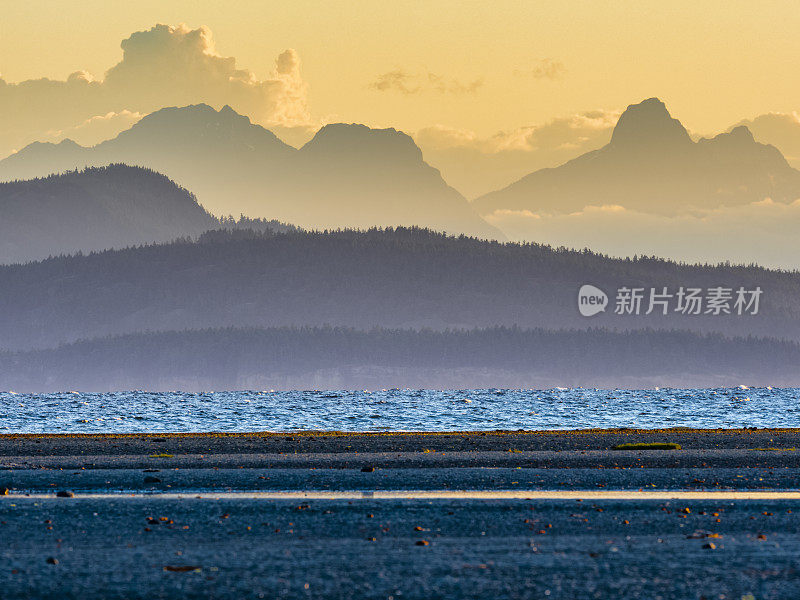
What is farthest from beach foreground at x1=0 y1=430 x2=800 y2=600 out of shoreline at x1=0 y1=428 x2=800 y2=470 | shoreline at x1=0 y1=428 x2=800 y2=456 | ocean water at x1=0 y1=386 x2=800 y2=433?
ocean water at x1=0 y1=386 x2=800 y2=433

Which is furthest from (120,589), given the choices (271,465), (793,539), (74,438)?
(74,438)

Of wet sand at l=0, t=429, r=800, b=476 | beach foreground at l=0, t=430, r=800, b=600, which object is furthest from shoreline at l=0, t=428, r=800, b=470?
beach foreground at l=0, t=430, r=800, b=600

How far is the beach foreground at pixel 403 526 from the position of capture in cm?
1330

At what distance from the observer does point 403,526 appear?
17.4 metres

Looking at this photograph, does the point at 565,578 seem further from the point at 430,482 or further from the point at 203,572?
the point at 430,482

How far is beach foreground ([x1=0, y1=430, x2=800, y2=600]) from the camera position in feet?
43.6

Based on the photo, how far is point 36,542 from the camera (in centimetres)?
1596

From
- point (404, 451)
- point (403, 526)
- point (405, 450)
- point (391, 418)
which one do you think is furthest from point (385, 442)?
point (391, 418)

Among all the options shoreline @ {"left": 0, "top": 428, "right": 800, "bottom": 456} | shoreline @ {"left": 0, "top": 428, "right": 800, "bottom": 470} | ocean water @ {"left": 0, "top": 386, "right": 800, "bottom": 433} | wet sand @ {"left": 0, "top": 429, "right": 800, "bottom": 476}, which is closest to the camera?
shoreline @ {"left": 0, "top": 428, "right": 800, "bottom": 470}

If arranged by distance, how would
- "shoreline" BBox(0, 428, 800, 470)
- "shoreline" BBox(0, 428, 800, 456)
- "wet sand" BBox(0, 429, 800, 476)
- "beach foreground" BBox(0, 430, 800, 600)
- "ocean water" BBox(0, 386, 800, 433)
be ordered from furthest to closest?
"ocean water" BBox(0, 386, 800, 433) < "shoreline" BBox(0, 428, 800, 456) < "wet sand" BBox(0, 429, 800, 476) < "shoreline" BBox(0, 428, 800, 470) < "beach foreground" BBox(0, 430, 800, 600)

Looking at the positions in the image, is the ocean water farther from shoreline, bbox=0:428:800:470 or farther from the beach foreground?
the beach foreground

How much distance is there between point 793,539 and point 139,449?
22.6 metres

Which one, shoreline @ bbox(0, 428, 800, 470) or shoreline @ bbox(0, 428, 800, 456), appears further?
shoreline @ bbox(0, 428, 800, 456)

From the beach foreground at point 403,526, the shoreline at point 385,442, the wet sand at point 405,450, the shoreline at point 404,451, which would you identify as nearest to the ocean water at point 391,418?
the shoreline at point 385,442
